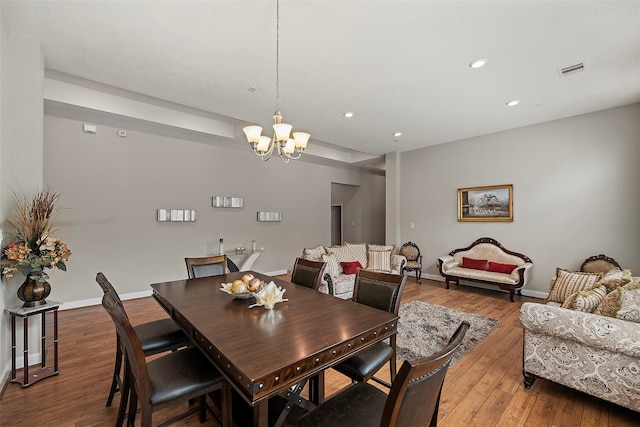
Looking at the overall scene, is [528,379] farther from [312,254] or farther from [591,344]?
[312,254]

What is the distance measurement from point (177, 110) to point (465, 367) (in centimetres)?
541

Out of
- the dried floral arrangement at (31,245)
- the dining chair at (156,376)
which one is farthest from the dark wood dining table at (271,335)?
the dried floral arrangement at (31,245)

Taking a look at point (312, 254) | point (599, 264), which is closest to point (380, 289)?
point (312, 254)

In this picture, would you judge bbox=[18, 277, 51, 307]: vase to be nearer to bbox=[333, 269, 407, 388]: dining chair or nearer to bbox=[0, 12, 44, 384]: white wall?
bbox=[0, 12, 44, 384]: white wall

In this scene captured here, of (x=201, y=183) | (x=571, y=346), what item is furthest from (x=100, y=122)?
(x=571, y=346)

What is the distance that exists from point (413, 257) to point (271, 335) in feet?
18.0

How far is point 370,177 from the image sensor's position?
30.0ft

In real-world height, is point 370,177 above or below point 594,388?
above

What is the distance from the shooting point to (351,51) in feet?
8.87

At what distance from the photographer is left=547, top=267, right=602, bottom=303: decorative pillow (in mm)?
3127

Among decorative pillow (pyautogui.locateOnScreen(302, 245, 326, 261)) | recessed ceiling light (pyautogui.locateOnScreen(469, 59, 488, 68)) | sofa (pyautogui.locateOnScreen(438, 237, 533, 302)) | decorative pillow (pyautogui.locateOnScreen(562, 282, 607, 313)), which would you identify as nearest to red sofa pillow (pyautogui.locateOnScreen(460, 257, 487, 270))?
sofa (pyautogui.locateOnScreen(438, 237, 533, 302))

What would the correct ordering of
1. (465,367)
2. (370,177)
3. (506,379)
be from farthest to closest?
(370,177) < (465,367) < (506,379)

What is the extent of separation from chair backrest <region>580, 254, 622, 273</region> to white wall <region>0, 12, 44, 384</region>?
272 inches

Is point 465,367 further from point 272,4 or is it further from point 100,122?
point 100,122
